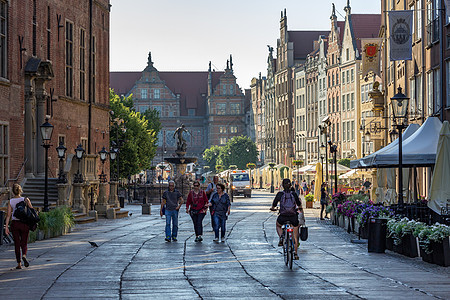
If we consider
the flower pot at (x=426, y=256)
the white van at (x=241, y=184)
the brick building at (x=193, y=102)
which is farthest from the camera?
the brick building at (x=193, y=102)

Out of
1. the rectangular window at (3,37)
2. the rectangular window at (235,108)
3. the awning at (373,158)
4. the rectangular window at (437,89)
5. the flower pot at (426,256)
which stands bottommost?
the flower pot at (426,256)

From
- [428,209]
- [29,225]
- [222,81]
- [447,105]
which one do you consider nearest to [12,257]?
[29,225]

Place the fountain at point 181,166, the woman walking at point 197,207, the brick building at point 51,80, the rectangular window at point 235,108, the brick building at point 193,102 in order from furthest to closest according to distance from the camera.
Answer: the rectangular window at point 235,108 → the brick building at point 193,102 → the fountain at point 181,166 → the brick building at point 51,80 → the woman walking at point 197,207

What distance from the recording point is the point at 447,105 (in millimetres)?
34812

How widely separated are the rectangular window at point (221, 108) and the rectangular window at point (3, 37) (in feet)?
435

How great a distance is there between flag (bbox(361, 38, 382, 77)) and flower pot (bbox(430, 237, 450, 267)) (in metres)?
35.2

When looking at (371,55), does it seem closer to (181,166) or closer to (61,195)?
(181,166)

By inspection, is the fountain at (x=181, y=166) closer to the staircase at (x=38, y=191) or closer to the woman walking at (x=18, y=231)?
the staircase at (x=38, y=191)

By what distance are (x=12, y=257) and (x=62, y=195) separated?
14427 mm

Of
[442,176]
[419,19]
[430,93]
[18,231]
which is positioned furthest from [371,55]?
[18,231]

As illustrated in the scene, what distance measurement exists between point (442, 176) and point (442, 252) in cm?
518

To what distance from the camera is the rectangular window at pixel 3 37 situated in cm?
3259

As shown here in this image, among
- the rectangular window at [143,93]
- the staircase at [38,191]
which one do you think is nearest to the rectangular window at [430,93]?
the staircase at [38,191]

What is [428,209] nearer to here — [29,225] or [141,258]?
[141,258]
